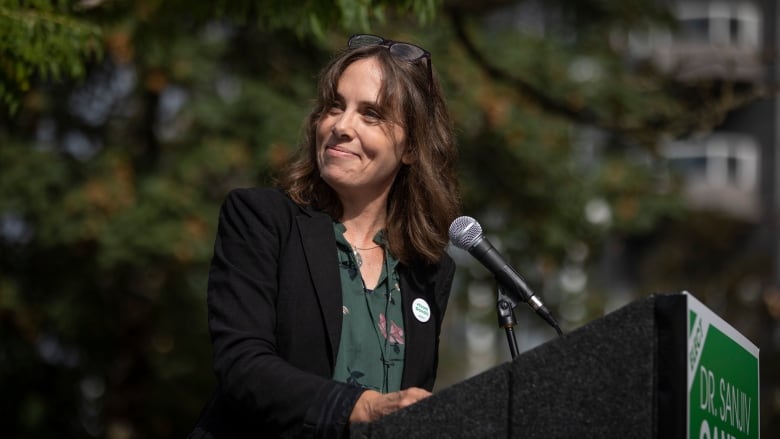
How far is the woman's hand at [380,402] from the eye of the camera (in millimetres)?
2684

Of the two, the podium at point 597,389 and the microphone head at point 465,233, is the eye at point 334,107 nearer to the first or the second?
the microphone head at point 465,233

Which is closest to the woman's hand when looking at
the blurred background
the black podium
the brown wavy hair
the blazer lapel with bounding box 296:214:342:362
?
the black podium

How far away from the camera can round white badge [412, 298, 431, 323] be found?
3.46 meters

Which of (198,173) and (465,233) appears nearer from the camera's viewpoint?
(465,233)

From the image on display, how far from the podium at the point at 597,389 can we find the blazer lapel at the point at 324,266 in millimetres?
589

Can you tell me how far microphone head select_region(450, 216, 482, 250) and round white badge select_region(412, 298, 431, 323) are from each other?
0.18 metres

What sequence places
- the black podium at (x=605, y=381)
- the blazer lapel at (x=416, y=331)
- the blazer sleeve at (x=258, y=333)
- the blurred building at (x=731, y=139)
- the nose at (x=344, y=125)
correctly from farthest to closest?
the blurred building at (x=731, y=139)
the nose at (x=344, y=125)
the blazer lapel at (x=416, y=331)
the blazer sleeve at (x=258, y=333)
the black podium at (x=605, y=381)

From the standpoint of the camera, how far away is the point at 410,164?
3709mm

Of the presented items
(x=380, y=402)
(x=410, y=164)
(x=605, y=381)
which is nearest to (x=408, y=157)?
(x=410, y=164)

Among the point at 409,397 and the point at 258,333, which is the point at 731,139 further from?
the point at 409,397

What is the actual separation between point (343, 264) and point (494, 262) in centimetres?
38

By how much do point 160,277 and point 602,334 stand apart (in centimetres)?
1236

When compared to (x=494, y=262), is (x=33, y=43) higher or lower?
higher

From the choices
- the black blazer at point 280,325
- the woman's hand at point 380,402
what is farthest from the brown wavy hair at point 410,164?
the woman's hand at point 380,402
